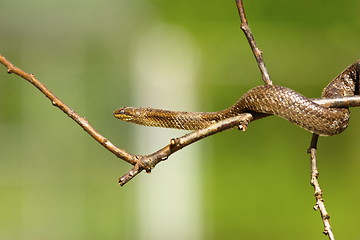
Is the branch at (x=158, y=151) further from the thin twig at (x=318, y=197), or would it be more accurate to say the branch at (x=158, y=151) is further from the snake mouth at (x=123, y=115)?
the snake mouth at (x=123, y=115)

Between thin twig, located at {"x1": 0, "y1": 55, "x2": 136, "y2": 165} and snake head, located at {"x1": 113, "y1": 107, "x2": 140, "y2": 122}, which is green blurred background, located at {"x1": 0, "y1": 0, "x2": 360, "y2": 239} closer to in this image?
snake head, located at {"x1": 113, "y1": 107, "x2": 140, "y2": 122}

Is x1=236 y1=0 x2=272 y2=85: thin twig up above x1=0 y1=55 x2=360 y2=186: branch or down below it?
above

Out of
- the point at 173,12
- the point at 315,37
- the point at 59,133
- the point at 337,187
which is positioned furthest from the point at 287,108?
the point at 173,12

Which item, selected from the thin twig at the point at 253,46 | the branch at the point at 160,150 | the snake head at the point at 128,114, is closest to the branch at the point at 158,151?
the branch at the point at 160,150

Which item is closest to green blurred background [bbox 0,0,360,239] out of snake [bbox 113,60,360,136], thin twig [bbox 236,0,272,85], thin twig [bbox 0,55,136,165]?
snake [bbox 113,60,360,136]

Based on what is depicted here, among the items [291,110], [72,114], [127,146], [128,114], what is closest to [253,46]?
[291,110]

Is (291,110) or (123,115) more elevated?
(123,115)

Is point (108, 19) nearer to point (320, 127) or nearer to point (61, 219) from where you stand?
point (61, 219)

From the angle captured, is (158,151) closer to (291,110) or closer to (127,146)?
(291,110)

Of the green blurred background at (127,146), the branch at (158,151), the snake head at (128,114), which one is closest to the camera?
the branch at (158,151)
